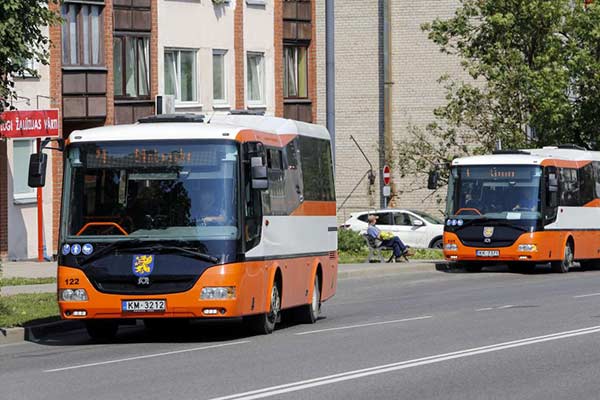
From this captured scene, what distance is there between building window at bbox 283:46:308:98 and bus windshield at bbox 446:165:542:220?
15211 millimetres

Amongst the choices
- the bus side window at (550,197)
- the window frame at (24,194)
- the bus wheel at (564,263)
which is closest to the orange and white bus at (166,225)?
the bus side window at (550,197)

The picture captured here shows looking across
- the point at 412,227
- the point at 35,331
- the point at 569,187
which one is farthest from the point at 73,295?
the point at 412,227

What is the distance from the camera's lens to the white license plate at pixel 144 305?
18359 millimetres

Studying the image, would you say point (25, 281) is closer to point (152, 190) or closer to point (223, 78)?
point (152, 190)

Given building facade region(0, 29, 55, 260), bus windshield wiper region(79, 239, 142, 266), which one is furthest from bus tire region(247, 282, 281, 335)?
building facade region(0, 29, 55, 260)

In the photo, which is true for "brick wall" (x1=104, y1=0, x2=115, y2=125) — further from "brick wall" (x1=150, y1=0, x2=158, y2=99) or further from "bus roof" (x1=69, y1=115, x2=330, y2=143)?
"bus roof" (x1=69, y1=115, x2=330, y2=143)

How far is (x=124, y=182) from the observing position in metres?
18.8

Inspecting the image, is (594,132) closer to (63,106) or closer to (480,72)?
(480,72)

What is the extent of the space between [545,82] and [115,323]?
30.6 m

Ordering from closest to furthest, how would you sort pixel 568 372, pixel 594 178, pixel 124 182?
pixel 568 372 → pixel 124 182 → pixel 594 178

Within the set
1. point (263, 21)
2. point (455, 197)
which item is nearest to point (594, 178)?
point (455, 197)

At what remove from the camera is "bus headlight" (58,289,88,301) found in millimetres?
18578

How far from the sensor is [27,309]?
75.1 feet

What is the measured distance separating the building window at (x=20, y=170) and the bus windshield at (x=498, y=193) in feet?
37.4
